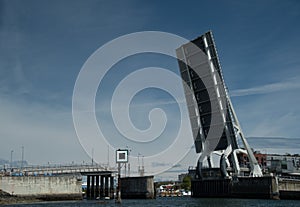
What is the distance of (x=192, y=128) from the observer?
47.3 m

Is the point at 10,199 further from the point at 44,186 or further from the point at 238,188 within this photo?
the point at 238,188

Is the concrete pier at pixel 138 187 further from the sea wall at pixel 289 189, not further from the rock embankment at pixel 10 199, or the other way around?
the sea wall at pixel 289 189

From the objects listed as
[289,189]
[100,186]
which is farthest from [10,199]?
[289,189]

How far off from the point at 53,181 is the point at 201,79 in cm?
2075

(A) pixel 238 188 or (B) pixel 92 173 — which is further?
(B) pixel 92 173

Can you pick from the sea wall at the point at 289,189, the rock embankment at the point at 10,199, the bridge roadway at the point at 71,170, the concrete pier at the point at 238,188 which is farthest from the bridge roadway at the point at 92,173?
the sea wall at the point at 289,189

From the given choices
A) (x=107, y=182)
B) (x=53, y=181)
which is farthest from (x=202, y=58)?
(x=107, y=182)

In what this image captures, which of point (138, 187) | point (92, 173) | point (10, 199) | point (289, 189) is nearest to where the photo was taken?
point (10, 199)

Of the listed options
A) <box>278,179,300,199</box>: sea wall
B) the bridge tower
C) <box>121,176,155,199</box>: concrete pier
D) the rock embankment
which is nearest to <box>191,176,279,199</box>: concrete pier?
the bridge tower

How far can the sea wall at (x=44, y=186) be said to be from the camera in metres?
42.7

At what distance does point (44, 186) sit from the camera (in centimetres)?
4578

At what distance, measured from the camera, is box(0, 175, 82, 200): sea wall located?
1679 inches

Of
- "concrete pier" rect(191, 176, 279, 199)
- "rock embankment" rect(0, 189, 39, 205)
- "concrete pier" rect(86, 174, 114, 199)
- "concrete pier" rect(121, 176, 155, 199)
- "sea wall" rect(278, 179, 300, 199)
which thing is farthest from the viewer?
"concrete pier" rect(86, 174, 114, 199)

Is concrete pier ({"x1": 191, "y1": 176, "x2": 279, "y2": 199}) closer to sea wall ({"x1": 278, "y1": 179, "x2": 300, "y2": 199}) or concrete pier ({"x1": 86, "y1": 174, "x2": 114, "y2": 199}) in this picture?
sea wall ({"x1": 278, "y1": 179, "x2": 300, "y2": 199})
